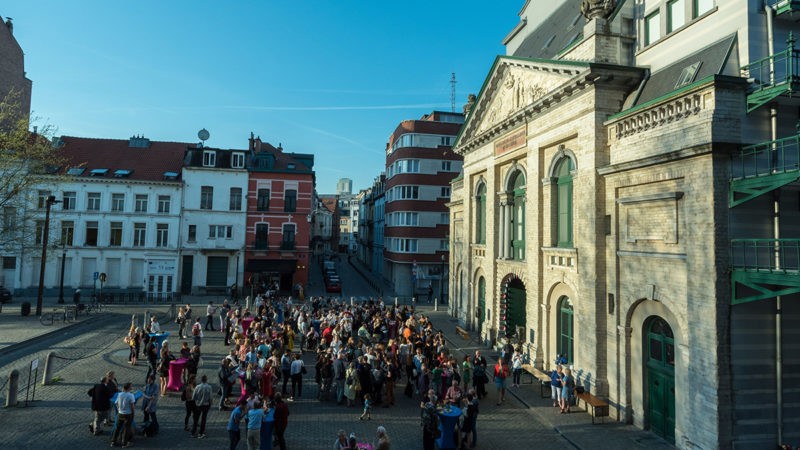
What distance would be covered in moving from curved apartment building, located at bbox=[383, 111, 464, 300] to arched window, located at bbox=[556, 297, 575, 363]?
2796 cm

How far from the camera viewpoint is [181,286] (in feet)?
130

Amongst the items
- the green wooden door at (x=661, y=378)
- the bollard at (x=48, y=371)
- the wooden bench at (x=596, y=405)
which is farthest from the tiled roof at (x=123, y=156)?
the green wooden door at (x=661, y=378)

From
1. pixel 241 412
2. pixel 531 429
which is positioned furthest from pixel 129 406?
pixel 531 429

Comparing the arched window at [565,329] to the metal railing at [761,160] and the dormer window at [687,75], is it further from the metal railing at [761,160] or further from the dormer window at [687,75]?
the dormer window at [687,75]

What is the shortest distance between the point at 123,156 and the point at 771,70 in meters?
45.5

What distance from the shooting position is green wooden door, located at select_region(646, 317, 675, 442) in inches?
483

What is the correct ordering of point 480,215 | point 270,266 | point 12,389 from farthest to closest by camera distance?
point 270,266
point 480,215
point 12,389

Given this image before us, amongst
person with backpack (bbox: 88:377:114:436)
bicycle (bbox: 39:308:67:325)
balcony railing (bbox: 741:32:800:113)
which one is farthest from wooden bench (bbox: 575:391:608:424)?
bicycle (bbox: 39:308:67:325)

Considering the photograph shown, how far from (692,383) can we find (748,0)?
9.50m

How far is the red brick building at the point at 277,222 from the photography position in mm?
41031

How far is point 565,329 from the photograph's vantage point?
17266 mm

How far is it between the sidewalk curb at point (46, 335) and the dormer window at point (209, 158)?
52.3ft

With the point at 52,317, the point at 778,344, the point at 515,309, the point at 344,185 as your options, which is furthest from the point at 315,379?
the point at 344,185

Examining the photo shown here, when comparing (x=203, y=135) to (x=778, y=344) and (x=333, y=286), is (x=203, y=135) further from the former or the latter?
(x=778, y=344)
